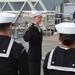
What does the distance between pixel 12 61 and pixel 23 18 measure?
40.0 feet

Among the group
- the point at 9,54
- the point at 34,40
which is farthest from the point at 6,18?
the point at 34,40

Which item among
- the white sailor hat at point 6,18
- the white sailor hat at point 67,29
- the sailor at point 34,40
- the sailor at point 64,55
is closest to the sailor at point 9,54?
the white sailor hat at point 6,18

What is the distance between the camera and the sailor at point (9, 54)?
10.00 feet

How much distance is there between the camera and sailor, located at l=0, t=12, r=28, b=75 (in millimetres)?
3047

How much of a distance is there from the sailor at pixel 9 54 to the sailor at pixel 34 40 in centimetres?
255

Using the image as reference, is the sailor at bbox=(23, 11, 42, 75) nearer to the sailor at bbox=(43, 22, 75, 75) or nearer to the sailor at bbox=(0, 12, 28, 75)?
the sailor at bbox=(0, 12, 28, 75)

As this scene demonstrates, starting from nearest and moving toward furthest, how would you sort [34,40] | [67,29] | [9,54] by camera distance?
[67,29] < [9,54] < [34,40]

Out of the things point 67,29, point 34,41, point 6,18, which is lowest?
point 34,41

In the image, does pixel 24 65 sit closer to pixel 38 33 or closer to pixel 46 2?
pixel 38 33

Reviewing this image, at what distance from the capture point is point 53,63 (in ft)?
9.52

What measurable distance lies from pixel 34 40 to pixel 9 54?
2691 mm

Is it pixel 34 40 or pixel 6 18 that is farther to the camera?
pixel 34 40

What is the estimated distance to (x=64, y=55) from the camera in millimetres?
2873

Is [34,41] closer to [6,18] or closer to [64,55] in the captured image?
[6,18]
